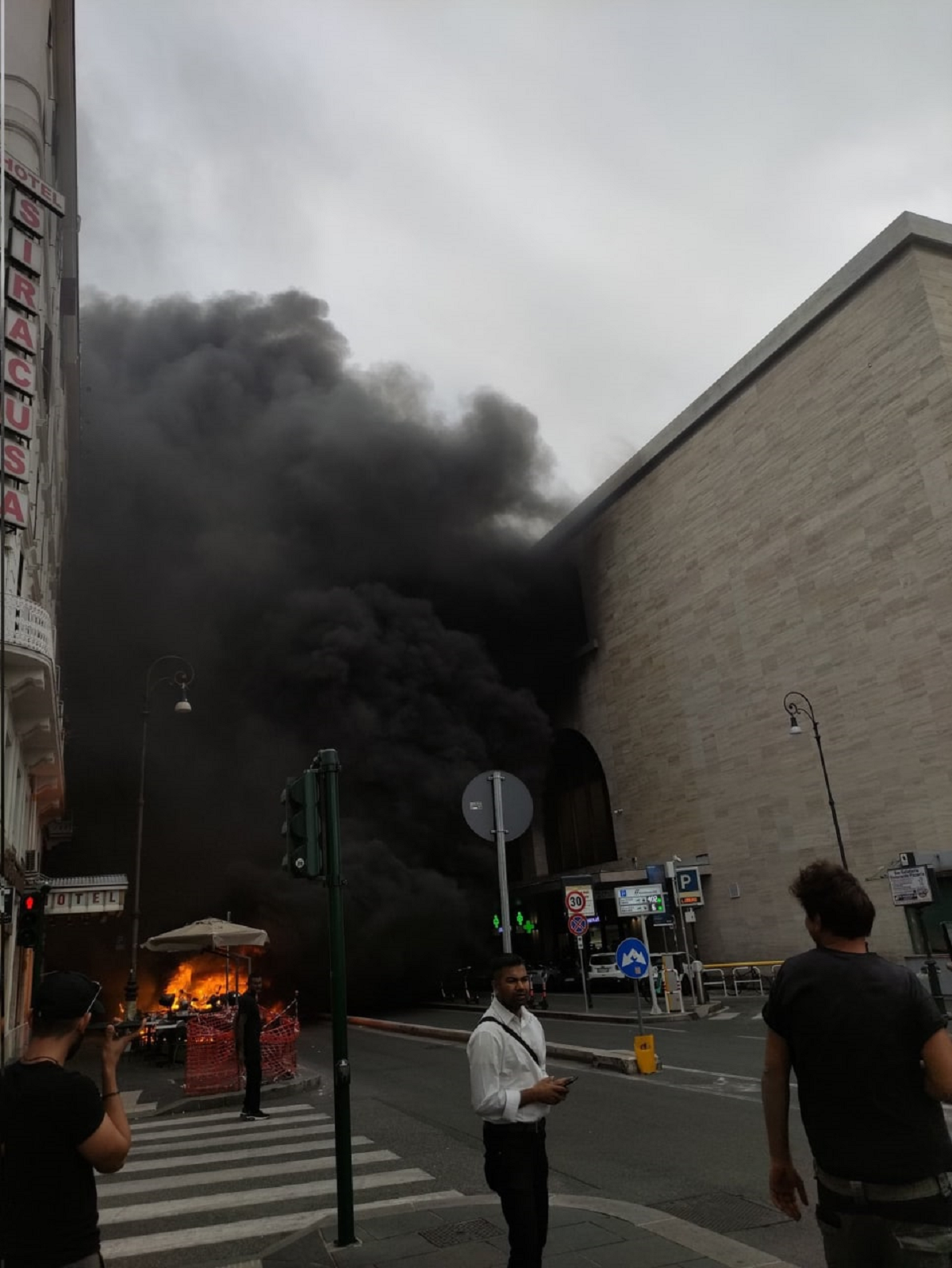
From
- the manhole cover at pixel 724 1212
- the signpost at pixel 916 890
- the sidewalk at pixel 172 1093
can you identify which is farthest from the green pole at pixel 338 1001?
the signpost at pixel 916 890

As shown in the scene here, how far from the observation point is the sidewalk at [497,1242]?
421cm

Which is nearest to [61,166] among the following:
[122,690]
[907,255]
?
[122,690]

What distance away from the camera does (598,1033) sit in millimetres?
16125

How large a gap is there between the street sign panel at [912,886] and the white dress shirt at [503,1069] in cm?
1177

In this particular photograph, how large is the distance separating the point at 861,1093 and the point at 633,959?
1042 centimetres

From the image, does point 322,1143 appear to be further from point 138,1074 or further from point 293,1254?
point 138,1074

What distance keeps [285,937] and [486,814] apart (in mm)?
24439

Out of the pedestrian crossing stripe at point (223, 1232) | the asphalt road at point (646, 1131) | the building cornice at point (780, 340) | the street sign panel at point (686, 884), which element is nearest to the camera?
the pedestrian crossing stripe at point (223, 1232)

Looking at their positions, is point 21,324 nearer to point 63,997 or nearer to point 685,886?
point 63,997

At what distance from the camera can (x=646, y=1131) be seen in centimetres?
768

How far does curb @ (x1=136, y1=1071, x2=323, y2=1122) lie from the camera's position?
10273 millimetres

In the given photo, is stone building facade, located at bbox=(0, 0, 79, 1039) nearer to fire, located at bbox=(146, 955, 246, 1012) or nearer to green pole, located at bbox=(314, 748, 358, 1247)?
green pole, located at bbox=(314, 748, 358, 1247)

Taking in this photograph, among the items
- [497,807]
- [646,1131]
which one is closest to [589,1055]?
[646,1131]

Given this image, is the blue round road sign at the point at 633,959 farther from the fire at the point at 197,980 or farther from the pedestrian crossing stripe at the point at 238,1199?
the fire at the point at 197,980
